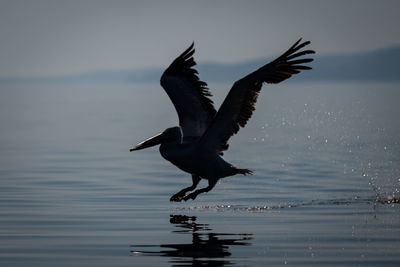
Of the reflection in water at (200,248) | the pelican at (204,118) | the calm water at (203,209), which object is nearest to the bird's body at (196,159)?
the pelican at (204,118)

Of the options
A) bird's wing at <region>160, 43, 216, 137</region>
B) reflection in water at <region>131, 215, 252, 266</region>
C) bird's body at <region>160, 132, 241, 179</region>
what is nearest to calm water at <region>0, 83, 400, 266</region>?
reflection in water at <region>131, 215, 252, 266</region>

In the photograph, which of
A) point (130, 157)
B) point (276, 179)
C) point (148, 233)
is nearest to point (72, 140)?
point (130, 157)

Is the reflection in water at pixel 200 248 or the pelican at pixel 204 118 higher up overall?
the pelican at pixel 204 118

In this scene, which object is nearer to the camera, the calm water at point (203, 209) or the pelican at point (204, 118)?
the calm water at point (203, 209)

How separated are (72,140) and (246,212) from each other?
60.4ft

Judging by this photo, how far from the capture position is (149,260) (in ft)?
36.6

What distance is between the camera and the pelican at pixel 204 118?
1367 cm

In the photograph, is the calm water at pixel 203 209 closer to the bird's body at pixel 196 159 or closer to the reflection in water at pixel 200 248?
the reflection in water at pixel 200 248

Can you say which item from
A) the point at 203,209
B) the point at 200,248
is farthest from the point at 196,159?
the point at 200,248

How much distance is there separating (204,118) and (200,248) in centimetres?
418

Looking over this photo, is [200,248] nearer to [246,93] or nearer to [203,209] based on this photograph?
[246,93]

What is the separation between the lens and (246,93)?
13828 millimetres

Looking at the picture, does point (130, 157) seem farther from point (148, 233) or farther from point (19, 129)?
point (19, 129)

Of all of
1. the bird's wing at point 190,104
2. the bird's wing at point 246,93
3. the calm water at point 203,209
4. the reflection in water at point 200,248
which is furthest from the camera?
the bird's wing at point 190,104
